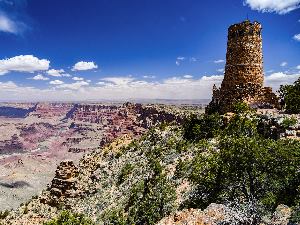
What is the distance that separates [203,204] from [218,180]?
226cm

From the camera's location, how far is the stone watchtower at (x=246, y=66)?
38.5 metres

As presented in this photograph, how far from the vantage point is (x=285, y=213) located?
715 inches

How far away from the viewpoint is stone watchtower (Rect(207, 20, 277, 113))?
126ft

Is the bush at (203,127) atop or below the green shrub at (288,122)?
below

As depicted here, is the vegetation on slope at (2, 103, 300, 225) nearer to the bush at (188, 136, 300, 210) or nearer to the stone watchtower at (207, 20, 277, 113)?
the bush at (188, 136, 300, 210)

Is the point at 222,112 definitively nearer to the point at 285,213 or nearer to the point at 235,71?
the point at 235,71

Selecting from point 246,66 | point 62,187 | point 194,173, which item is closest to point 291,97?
point 246,66

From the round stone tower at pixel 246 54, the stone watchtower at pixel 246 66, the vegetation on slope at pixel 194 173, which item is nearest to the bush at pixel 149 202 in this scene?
the vegetation on slope at pixel 194 173

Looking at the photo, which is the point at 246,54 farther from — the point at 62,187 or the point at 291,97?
the point at 62,187

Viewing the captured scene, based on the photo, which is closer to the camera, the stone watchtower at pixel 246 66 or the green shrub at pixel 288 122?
the green shrub at pixel 288 122

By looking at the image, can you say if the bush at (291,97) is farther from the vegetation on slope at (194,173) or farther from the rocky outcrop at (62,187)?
the rocky outcrop at (62,187)

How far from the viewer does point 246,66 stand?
3866 cm

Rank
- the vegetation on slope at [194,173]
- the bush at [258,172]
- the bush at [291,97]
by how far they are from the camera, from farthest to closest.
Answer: the bush at [291,97], the vegetation on slope at [194,173], the bush at [258,172]

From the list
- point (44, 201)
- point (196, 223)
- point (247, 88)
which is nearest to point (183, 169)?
point (247, 88)
